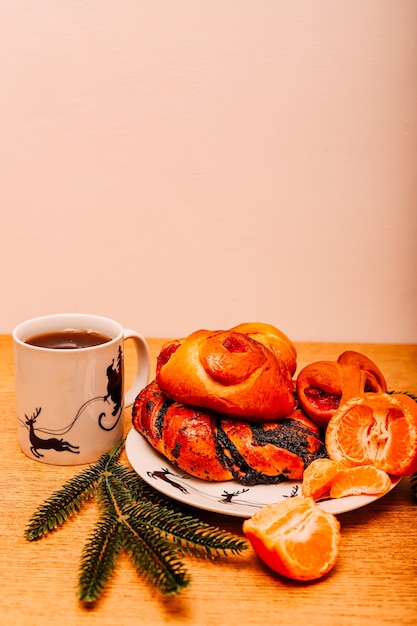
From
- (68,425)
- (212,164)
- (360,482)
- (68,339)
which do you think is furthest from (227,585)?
(212,164)

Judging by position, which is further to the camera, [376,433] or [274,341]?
[274,341]

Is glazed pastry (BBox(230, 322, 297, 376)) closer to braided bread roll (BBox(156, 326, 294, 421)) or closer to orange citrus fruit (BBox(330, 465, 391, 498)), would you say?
braided bread roll (BBox(156, 326, 294, 421))

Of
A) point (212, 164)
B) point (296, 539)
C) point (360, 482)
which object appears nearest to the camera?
point (296, 539)

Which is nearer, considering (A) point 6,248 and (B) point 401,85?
(B) point 401,85

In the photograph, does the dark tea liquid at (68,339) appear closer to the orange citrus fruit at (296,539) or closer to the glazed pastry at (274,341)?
the glazed pastry at (274,341)

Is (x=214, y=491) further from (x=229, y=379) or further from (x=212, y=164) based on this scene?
(x=212, y=164)

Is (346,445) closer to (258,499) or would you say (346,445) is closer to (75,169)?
(258,499)

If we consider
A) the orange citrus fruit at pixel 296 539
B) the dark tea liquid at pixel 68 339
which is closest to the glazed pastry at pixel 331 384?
the orange citrus fruit at pixel 296 539

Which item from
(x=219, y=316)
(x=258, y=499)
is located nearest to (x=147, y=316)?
(x=219, y=316)
